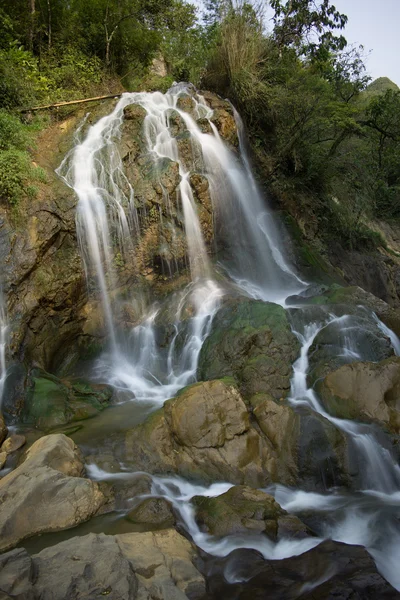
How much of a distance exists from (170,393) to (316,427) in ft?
10.3

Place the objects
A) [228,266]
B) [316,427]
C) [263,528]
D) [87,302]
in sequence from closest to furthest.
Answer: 1. [263,528]
2. [316,427]
3. [87,302]
4. [228,266]

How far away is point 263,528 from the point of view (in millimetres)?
4508

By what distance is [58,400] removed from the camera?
23.6 feet

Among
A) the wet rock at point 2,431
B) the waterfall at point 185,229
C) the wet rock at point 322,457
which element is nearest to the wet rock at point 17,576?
the wet rock at point 2,431

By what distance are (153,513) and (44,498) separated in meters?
1.29

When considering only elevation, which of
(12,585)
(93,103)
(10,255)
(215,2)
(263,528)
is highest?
(215,2)

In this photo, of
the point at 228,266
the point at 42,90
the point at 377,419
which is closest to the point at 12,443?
the point at 377,419

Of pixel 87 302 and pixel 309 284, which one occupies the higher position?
pixel 87 302

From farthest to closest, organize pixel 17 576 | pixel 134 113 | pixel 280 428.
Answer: pixel 134 113 < pixel 280 428 < pixel 17 576

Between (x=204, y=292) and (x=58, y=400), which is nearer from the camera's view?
(x=58, y=400)

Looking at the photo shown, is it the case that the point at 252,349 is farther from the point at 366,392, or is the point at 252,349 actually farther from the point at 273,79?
the point at 273,79

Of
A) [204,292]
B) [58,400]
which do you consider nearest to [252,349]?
[204,292]

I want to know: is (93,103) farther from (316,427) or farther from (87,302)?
(316,427)

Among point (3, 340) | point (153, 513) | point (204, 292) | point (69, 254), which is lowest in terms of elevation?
point (153, 513)
